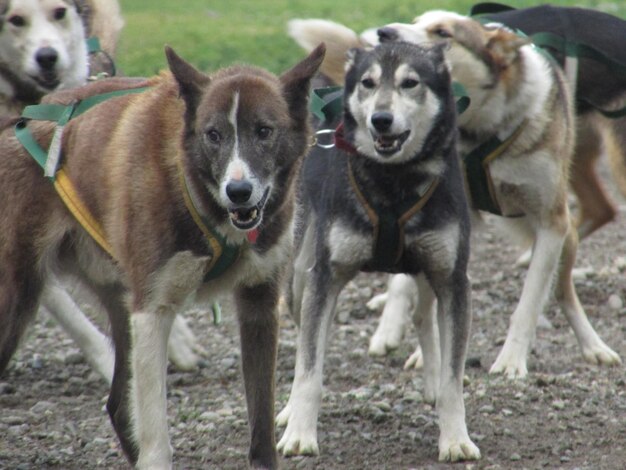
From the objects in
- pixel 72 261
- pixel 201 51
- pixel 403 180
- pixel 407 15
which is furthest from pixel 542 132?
pixel 407 15

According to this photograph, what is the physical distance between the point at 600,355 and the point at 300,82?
9.94 feet

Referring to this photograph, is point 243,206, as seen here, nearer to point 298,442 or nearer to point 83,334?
point 298,442

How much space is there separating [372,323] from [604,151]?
1.99 metres

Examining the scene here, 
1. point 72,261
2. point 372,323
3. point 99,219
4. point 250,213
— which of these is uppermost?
point 250,213

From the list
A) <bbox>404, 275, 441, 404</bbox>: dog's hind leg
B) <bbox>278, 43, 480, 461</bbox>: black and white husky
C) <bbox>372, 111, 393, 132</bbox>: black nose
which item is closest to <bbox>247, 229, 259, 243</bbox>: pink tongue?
<bbox>278, 43, 480, 461</bbox>: black and white husky

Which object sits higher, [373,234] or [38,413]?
[373,234]

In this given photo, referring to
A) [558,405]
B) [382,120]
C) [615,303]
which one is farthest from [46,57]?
[615,303]

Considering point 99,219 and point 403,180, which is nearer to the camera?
point 99,219

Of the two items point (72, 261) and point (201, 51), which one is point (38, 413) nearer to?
point (72, 261)

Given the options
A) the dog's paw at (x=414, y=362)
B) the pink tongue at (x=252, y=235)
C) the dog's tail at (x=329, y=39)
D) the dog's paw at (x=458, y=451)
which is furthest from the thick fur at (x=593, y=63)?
the pink tongue at (x=252, y=235)

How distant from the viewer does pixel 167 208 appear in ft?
13.9

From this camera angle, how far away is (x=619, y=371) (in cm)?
630

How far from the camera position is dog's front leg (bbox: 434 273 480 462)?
4836mm

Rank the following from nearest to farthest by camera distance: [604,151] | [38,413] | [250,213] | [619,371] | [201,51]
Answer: [250,213] < [38,413] < [619,371] < [604,151] < [201,51]
